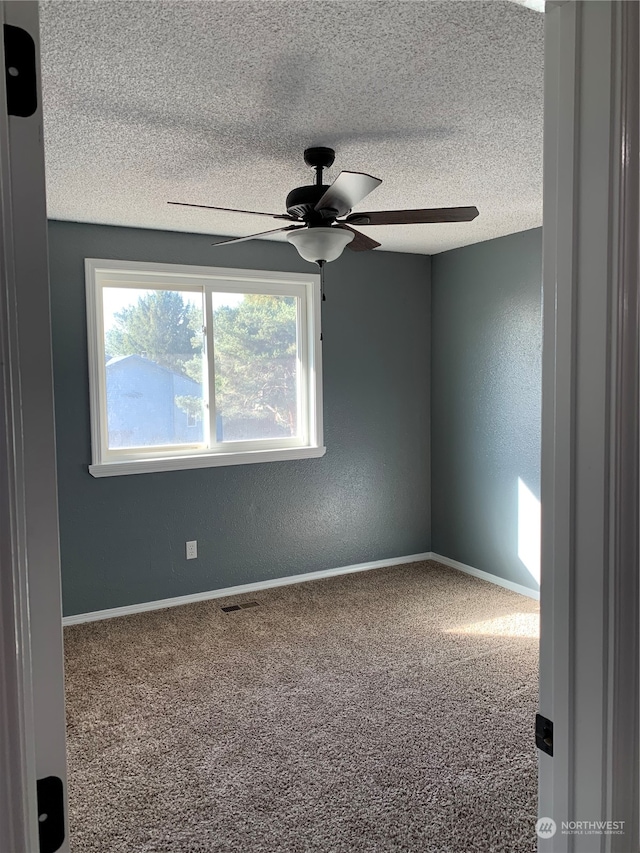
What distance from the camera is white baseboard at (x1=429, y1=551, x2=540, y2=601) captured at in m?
4.42

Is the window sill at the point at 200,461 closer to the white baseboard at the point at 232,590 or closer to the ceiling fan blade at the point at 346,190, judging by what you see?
the white baseboard at the point at 232,590

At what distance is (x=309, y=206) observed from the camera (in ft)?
8.54

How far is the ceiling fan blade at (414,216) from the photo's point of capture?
8.19ft

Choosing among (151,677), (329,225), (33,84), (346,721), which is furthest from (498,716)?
(33,84)

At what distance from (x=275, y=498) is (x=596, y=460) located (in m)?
3.79

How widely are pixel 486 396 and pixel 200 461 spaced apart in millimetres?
2143

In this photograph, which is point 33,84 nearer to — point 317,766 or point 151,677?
point 317,766

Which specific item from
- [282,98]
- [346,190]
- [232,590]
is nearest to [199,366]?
[232,590]

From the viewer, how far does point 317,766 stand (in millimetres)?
2443

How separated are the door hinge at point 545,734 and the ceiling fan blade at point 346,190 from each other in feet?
5.79

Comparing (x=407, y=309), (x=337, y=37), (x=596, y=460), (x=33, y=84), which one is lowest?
(x=596, y=460)

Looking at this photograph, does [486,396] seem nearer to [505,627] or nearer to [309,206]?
[505,627]

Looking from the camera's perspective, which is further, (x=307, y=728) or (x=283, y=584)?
(x=283, y=584)

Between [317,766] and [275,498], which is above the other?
[275,498]
